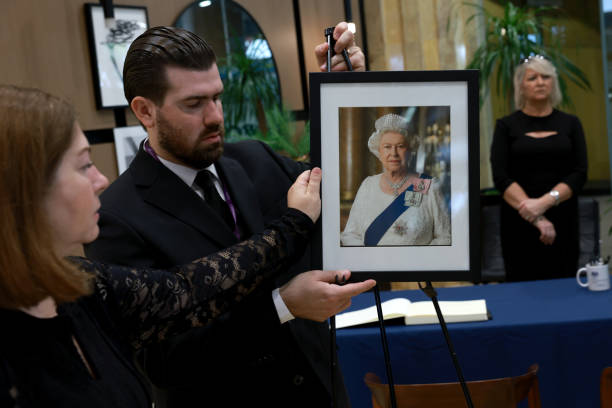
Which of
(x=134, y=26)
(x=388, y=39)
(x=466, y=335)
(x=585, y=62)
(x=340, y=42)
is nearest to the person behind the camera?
(x=340, y=42)

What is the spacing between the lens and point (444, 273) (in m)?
Answer: 1.46

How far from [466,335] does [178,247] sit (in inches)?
56.8

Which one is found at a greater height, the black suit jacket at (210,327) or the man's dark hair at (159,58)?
the man's dark hair at (159,58)

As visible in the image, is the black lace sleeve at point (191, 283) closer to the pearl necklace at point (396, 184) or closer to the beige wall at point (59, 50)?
the pearl necklace at point (396, 184)

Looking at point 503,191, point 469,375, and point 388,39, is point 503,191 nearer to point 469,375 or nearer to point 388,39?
point 469,375

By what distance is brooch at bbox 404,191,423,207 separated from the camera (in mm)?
1472

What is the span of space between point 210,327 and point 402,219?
20.4 inches

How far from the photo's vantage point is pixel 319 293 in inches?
54.4

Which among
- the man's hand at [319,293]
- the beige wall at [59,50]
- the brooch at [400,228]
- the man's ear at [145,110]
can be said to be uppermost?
the beige wall at [59,50]

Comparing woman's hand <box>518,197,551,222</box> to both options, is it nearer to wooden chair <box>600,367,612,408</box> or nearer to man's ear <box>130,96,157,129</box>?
wooden chair <box>600,367,612,408</box>

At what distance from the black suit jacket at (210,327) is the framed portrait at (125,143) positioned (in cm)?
Answer: 229

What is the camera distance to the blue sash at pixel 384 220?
1469 millimetres

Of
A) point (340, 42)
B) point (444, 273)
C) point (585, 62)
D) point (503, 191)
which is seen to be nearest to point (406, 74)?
point (340, 42)

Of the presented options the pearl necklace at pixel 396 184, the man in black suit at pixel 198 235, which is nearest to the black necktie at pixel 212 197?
the man in black suit at pixel 198 235
